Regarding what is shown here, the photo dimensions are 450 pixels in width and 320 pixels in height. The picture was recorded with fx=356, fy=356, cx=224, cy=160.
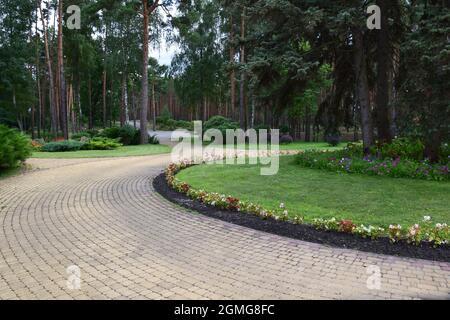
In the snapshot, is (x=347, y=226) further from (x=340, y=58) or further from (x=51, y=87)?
(x=51, y=87)

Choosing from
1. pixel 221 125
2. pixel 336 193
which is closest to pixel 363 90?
pixel 336 193

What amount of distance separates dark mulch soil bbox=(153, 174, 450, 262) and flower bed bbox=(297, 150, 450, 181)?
16.3 ft

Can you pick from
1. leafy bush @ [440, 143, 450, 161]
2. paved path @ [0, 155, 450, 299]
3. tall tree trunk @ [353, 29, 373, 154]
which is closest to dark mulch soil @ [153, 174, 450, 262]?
paved path @ [0, 155, 450, 299]

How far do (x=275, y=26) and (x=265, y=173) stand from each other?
4.97 m

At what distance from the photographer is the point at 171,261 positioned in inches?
186

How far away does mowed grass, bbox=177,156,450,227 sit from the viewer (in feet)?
21.4

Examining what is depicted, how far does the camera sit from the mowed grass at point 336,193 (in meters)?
6.53

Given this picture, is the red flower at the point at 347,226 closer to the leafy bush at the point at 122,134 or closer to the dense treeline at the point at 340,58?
the dense treeline at the point at 340,58

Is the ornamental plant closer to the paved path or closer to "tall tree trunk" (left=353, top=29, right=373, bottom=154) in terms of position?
the paved path

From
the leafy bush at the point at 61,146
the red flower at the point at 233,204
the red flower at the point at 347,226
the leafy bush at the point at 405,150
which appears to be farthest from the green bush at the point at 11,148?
the leafy bush at the point at 405,150

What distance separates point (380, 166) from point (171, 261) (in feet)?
24.9

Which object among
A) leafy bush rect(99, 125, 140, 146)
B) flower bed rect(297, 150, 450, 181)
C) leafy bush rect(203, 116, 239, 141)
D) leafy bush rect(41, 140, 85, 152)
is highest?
leafy bush rect(203, 116, 239, 141)

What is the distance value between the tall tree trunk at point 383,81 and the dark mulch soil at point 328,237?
8.01 m

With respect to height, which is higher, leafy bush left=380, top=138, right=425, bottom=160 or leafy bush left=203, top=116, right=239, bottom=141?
leafy bush left=203, top=116, right=239, bottom=141
